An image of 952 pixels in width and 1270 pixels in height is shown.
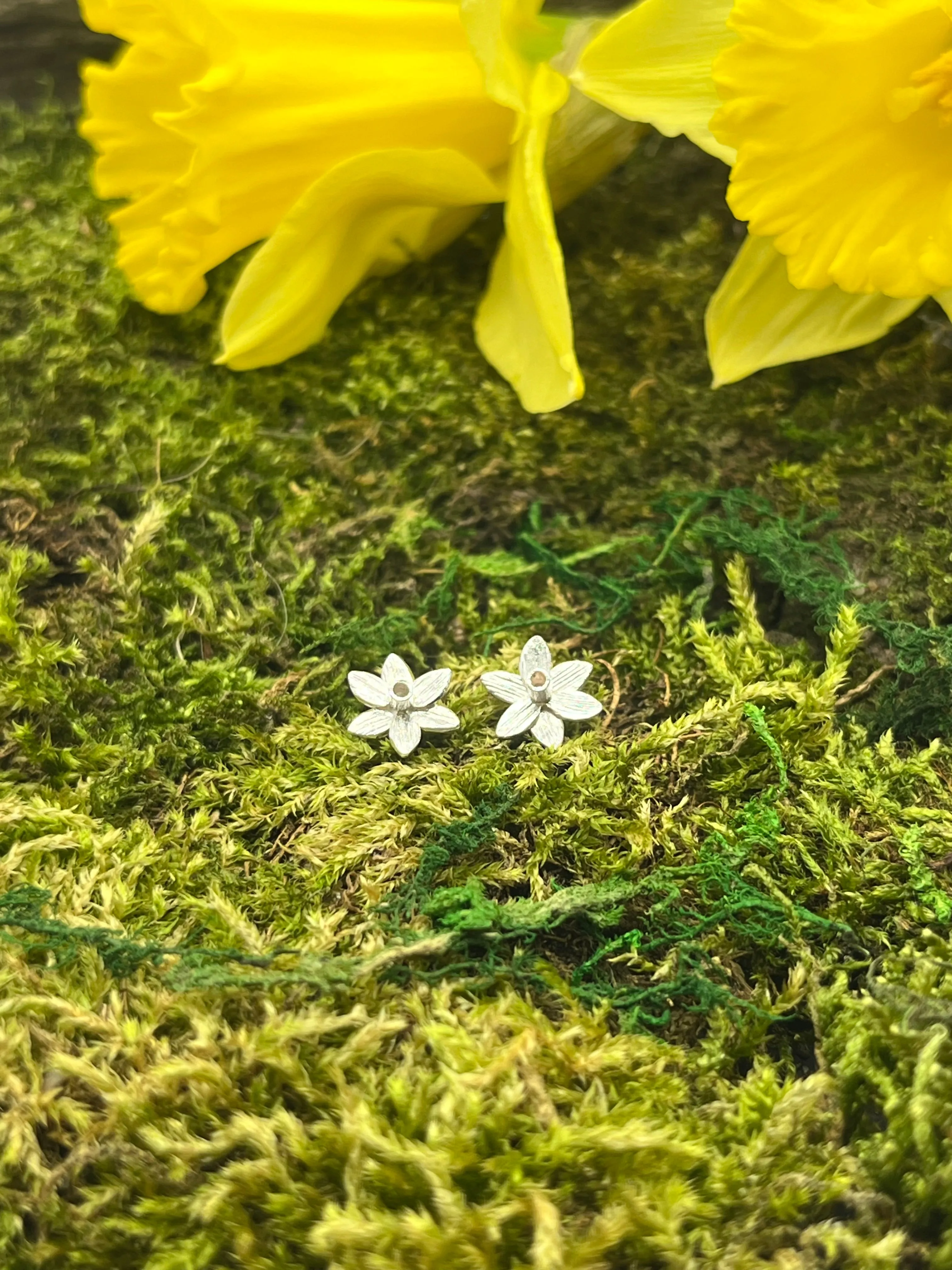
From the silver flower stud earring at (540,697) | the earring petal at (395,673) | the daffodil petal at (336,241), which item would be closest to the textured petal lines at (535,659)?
the silver flower stud earring at (540,697)

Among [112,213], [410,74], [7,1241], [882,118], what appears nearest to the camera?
[7,1241]

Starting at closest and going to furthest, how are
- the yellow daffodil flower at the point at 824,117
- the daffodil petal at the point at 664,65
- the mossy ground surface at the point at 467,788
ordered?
the mossy ground surface at the point at 467,788 < the yellow daffodil flower at the point at 824,117 < the daffodil petal at the point at 664,65

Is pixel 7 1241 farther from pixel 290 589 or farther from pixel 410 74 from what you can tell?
pixel 410 74

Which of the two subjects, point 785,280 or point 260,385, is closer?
point 785,280

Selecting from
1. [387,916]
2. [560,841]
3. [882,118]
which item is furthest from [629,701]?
[882,118]

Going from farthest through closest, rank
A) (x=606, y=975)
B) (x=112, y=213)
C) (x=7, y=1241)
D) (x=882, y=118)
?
(x=112, y=213)
(x=882, y=118)
(x=606, y=975)
(x=7, y=1241)

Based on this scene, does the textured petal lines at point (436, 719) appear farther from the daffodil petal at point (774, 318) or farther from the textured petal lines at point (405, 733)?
the daffodil petal at point (774, 318)
